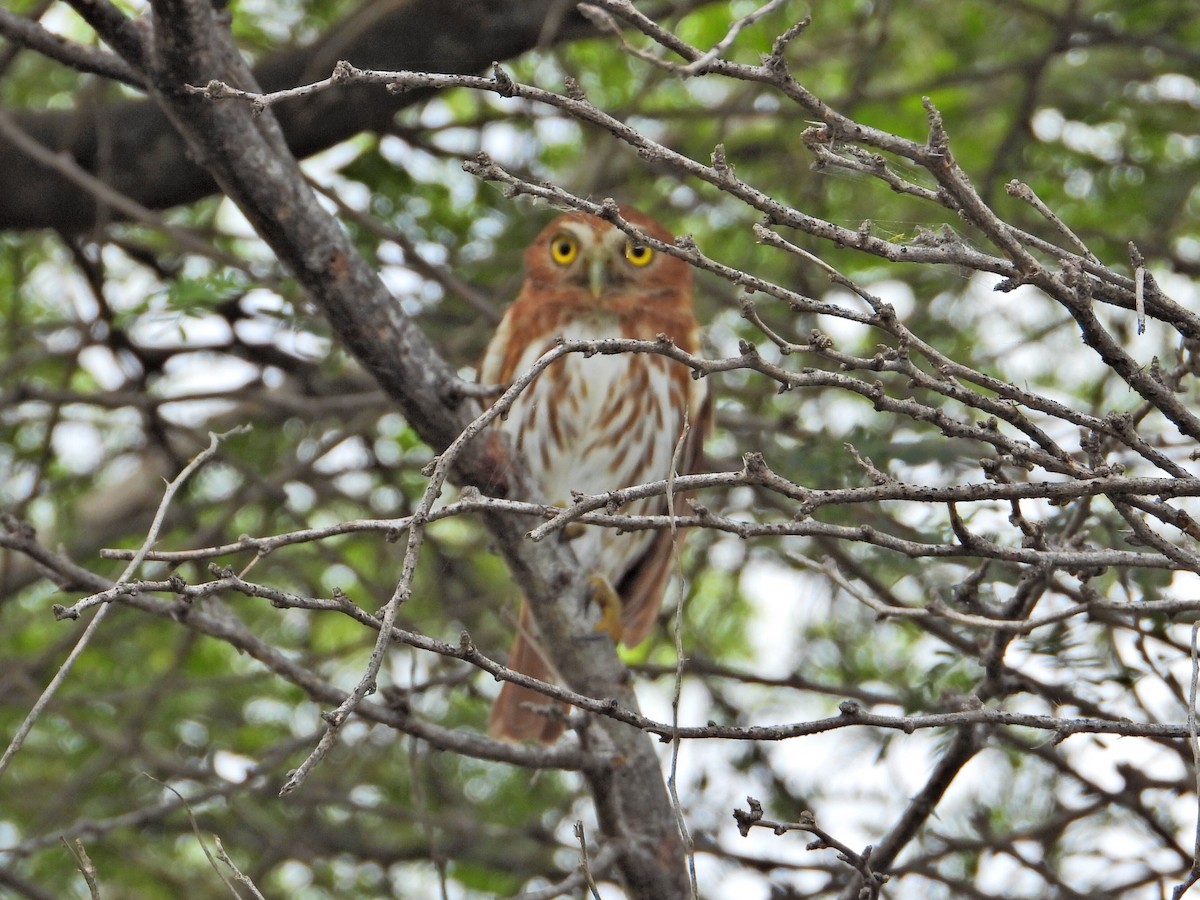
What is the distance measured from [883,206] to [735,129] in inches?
52.5

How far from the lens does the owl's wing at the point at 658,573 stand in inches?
167

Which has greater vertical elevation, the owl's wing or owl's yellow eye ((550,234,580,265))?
owl's yellow eye ((550,234,580,265))

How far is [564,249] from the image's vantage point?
446cm

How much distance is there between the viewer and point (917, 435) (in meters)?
4.36

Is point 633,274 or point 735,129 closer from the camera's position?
point 633,274

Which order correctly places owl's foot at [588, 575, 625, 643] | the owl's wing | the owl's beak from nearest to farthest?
1. owl's foot at [588, 575, 625, 643]
2. the owl's wing
3. the owl's beak

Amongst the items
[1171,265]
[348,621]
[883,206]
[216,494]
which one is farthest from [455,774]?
[1171,265]

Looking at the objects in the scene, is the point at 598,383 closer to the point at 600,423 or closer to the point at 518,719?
the point at 600,423

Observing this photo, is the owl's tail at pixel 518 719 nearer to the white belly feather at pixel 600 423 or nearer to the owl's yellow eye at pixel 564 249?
the white belly feather at pixel 600 423

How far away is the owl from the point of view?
435cm

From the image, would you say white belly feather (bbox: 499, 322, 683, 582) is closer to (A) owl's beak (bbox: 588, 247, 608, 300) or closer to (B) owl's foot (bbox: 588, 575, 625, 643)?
(A) owl's beak (bbox: 588, 247, 608, 300)

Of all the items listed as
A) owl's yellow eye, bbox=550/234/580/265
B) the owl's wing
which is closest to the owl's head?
owl's yellow eye, bbox=550/234/580/265

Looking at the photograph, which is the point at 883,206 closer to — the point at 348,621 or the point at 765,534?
the point at 348,621

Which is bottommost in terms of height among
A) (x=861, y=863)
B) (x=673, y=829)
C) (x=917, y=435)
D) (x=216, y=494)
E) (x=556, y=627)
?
(x=861, y=863)
